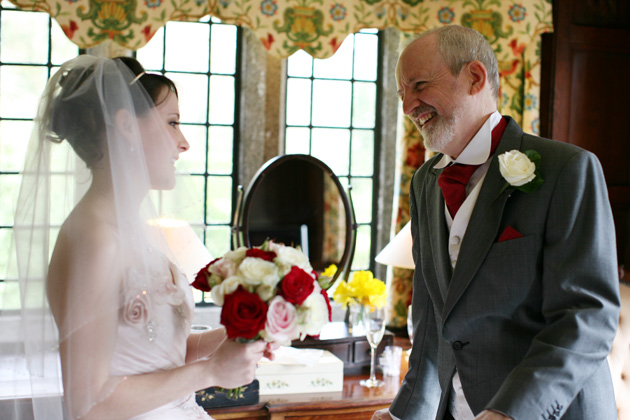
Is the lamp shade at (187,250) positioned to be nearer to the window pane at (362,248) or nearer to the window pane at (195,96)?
the window pane at (195,96)

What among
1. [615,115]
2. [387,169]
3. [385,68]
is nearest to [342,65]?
[385,68]

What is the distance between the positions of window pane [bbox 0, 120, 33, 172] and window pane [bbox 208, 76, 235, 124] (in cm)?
94

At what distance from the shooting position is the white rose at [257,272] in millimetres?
1493

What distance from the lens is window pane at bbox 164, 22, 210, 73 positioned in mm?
3521

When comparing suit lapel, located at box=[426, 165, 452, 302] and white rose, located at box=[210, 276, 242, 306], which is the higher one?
suit lapel, located at box=[426, 165, 452, 302]

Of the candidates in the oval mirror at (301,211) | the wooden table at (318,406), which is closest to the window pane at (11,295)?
the wooden table at (318,406)

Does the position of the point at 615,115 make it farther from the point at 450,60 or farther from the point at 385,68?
the point at 450,60

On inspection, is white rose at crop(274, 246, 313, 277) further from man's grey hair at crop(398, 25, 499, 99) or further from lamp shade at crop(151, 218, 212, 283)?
lamp shade at crop(151, 218, 212, 283)

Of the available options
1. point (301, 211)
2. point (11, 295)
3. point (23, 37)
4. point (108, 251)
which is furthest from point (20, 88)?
point (108, 251)

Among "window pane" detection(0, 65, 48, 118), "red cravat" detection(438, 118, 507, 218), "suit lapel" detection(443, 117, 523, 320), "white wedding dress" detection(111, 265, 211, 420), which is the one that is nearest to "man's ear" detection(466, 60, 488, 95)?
"red cravat" detection(438, 118, 507, 218)

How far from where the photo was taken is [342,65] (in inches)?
149

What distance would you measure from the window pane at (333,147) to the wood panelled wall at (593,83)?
1297 mm

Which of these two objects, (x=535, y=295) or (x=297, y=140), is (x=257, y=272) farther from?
(x=297, y=140)

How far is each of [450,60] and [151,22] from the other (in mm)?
1932
